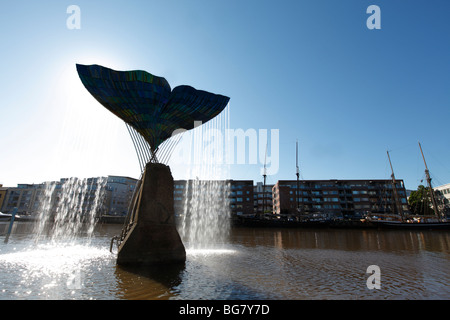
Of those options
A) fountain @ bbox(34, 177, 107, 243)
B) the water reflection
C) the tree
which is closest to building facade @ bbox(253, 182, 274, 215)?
the tree

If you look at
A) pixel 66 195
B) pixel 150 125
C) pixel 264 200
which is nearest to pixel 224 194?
pixel 264 200

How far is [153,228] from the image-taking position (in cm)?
1348

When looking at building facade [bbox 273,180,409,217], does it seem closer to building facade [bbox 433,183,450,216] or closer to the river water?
building facade [bbox 433,183,450,216]

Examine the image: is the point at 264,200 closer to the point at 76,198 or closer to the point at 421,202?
the point at 421,202

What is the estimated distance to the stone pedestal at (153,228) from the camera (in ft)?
41.4

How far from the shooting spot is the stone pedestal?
12.6m

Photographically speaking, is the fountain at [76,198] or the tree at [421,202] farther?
the fountain at [76,198]

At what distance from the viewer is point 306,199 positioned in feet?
297

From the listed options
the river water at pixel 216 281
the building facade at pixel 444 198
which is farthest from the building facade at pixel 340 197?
the river water at pixel 216 281

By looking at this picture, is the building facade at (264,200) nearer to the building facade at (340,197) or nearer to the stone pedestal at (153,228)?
the building facade at (340,197)
